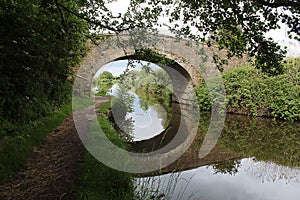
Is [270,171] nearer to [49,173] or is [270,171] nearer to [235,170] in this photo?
[235,170]

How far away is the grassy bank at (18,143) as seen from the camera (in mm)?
3258

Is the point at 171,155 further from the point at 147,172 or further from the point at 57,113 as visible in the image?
the point at 57,113

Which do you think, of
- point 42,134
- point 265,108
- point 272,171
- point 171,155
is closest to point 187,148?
point 171,155

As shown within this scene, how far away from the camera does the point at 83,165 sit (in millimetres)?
3611

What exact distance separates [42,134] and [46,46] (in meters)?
1.56

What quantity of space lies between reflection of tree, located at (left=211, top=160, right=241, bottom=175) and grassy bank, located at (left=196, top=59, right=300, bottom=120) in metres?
5.93

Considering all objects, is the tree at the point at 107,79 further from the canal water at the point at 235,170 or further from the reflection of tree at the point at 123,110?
the canal water at the point at 235,170

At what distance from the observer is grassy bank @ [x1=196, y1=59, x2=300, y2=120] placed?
10.3 m

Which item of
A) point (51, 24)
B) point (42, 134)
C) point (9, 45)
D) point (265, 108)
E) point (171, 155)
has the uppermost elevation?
point (265, 108)

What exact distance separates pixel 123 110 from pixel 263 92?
546cm

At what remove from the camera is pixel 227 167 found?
5.02 m

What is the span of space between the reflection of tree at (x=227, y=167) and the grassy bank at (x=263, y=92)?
5.93 m

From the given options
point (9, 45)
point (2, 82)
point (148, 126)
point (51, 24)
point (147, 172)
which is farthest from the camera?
point (148, 126)

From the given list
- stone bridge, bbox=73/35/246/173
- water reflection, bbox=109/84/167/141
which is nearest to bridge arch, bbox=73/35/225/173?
stone bridge, bbox=73/35/246/173
